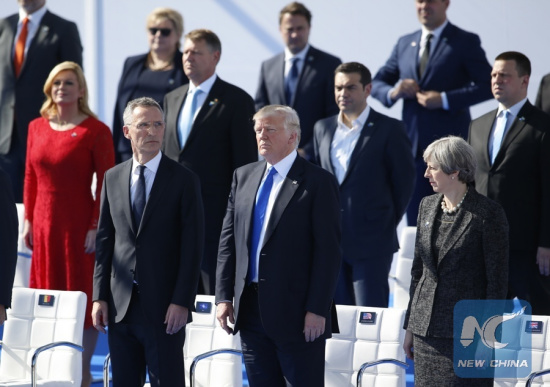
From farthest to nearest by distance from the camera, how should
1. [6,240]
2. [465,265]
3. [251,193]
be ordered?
[6,240]
[251,193]
[465,265]

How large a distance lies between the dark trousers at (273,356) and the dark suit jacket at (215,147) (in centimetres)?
154

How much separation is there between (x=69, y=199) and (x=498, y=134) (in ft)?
8.00

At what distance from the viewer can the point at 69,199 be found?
18.3 ft

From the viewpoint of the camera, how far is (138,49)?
9117 mm

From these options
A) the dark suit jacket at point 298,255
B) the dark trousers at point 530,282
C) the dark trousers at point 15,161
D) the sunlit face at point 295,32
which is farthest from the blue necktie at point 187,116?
the dark trousers at point 530,282

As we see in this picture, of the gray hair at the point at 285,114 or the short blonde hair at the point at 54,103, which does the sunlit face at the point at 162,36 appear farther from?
the gray hair at the point at 285,114

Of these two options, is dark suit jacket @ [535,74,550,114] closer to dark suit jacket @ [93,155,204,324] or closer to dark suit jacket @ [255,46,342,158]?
dark suit jacket @ [255,46,342,158]

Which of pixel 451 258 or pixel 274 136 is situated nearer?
pixel 451 258

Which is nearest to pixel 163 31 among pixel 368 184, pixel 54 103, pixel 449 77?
pixel 54 103

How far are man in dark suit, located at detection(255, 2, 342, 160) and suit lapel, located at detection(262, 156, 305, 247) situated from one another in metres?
2.20

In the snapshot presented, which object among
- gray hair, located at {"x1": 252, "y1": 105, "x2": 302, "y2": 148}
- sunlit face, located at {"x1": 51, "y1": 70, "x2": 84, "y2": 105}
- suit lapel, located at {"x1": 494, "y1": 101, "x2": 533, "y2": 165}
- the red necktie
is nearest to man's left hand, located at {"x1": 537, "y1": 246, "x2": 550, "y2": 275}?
suit lapel, located at {"x1": 494, "y1": 101, "x2": 533, "y2": 165}

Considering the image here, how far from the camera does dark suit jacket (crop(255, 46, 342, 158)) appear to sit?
636cm

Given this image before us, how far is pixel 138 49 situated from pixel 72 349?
4812 millimetres

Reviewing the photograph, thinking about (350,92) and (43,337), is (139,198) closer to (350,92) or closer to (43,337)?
(43,337)
